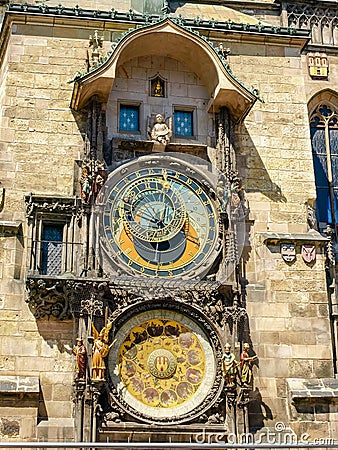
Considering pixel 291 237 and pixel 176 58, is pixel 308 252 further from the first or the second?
pixel 176 58

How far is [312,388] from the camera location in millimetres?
14328

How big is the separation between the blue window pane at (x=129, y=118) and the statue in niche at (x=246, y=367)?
4359 mm

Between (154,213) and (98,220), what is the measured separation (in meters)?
0.97

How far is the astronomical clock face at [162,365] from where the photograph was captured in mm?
13828

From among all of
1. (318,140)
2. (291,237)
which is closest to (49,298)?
(291,237)

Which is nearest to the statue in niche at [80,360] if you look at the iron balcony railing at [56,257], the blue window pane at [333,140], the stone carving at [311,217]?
the iron balcony railing at [56,257]

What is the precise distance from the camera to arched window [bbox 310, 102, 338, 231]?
17625 mm

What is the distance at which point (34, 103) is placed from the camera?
15430 mm

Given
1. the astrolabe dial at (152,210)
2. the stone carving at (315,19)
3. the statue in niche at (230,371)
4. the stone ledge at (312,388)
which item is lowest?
the stone ledge at (312,388)

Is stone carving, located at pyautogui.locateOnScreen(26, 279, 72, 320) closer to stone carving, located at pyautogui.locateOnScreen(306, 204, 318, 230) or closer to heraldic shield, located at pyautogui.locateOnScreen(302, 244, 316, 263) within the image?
heraldic shield, located at pyautogui.locateOnScreen(302, 244, 316, 263)

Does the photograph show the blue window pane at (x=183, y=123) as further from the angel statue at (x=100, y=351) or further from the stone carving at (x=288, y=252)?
the angel statue at (x=100, y=351)

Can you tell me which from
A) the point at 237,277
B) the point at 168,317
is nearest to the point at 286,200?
the point at 237,277

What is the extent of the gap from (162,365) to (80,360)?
1.36 meters

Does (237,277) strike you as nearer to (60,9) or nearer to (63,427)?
(63,427)
